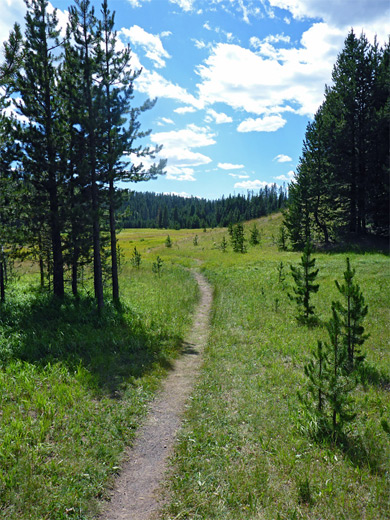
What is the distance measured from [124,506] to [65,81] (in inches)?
645

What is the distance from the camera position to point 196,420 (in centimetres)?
682

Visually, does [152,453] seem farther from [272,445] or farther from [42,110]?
[42,110]

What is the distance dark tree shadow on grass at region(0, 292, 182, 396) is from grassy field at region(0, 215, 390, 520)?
0.06 m

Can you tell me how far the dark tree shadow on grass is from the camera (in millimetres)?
9156

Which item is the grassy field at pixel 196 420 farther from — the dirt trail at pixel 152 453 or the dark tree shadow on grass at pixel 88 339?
the dirt trail at pixel 152 453

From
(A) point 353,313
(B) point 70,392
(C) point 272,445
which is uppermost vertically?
(A) point 353,313

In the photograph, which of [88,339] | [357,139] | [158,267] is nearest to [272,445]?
[88,339]

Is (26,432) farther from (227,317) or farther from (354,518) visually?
(227,317)

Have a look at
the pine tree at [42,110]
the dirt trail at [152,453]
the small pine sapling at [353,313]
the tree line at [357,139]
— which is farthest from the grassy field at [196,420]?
the tree line at [357,139]

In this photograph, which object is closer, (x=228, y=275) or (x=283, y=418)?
(x=283, y=418)

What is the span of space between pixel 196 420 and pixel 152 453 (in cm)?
135

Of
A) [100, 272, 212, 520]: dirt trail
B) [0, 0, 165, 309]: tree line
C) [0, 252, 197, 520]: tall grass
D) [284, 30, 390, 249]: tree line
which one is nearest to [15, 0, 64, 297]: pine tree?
[0, 0, 165, 309]: tree line

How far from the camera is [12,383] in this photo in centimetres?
755

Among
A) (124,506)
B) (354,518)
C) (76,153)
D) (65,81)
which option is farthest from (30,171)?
(354,518)
